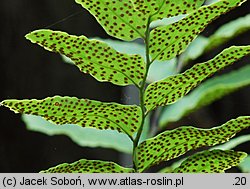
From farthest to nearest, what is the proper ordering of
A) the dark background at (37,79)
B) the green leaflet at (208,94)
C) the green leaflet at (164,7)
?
the dark background at (37,79) < the green leaflet at (208,94) < the green leaflet at (164,7)

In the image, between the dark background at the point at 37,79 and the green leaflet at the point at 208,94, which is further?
the dark background at the point at 37,79

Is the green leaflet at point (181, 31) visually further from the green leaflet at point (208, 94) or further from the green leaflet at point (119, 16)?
the green leaflet at point (208, 94)

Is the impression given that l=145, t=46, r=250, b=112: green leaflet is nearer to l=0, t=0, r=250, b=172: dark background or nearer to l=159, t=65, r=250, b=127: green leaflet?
l=159, t=65, r=250, b=127: green leaflet

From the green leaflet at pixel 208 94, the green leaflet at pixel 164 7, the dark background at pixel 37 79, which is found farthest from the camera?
the dark background at pixel 37 79

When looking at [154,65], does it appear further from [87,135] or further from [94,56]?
[94,56]

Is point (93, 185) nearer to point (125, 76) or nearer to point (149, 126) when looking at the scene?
point (125, 76)

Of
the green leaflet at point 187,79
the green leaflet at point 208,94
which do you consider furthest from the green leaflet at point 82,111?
the green leaflet at point 208,94
